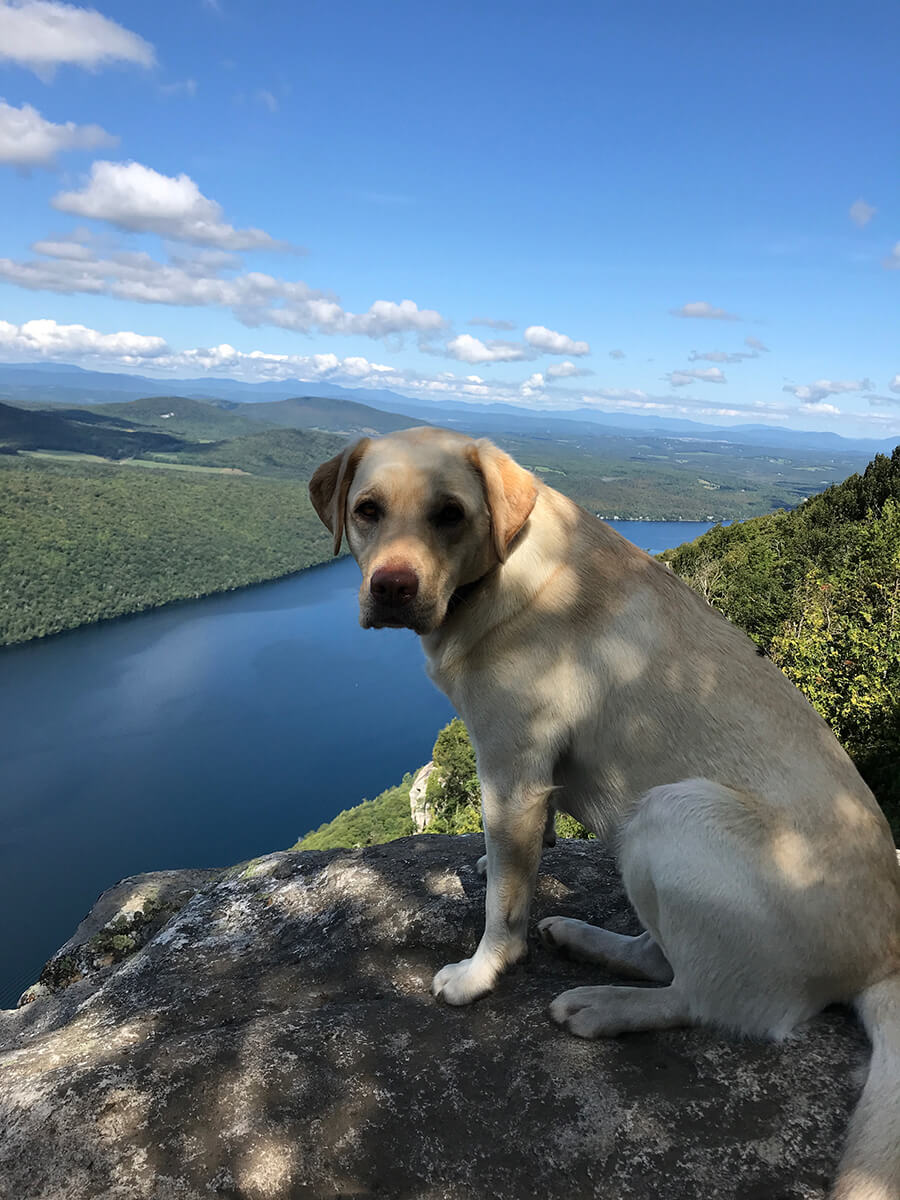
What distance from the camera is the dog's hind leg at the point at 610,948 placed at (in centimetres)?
350

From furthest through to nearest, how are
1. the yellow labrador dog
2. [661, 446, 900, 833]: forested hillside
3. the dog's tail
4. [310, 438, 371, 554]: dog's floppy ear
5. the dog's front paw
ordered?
[661, 446, 900, 833]: forested hillside → [310, 438, 371, 554]: dog's floppy ear → the dog's front paw → the yellow labrador dog → the dog's tail

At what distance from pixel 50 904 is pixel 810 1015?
203 feet

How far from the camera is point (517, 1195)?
7.93 feet

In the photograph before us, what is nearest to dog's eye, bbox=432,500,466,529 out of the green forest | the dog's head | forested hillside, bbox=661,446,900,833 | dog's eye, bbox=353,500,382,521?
the dog's head

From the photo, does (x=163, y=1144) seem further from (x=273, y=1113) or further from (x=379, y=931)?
(x=379, y=931)

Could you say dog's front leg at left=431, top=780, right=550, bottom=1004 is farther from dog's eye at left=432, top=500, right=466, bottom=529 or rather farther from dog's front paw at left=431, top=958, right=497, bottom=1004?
dog's eye at left=432, top=500, right=466, bottom=529

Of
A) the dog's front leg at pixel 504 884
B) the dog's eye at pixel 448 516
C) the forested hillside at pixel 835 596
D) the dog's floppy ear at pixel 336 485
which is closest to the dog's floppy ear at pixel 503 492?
the dog's eye at pixel 448 516

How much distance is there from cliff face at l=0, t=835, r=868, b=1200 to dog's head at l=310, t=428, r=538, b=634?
1839 millimetres

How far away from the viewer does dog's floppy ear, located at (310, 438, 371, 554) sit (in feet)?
11.7

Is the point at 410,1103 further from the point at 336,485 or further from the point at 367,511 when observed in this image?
the point at 336,485

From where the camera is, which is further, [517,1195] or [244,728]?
[244,728]

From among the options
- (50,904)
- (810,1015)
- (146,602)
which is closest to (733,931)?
(810,1015)

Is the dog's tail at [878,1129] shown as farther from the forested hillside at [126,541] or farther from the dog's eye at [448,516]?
the forested hillside at [126,541]

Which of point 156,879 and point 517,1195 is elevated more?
point 517,1195
